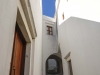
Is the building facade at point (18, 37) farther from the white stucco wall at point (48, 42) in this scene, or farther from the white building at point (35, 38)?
the white stucco wall at point (48, 42)

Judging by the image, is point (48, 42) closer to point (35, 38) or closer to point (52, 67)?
point (52, 67)

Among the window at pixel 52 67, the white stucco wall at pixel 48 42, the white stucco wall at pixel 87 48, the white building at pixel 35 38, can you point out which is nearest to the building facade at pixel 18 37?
the white building at pixel 35 38

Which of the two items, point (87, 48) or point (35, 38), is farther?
point (87, 48)

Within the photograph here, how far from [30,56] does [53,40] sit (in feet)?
20.5

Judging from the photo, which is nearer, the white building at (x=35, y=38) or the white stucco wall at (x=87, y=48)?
the white building at (x=35, y=38)

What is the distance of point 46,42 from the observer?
25.4 ft

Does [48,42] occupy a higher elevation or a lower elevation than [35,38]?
higher

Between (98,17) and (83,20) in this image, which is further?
(83,20)

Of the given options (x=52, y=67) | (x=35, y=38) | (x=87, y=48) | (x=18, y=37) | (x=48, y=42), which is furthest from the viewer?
(x=52, y=67)

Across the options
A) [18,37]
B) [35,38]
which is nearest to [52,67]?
[35,38]

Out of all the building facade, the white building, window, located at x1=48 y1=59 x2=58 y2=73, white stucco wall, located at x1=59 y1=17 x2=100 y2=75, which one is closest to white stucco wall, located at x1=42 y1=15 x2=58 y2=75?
the white building

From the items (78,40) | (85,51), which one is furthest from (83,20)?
(85,51)

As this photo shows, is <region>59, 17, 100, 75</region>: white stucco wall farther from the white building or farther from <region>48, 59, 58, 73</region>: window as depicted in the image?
<region>48, 59, 58, 73</region>: window

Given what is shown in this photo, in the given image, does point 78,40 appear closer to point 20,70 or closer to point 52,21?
point 20,70
